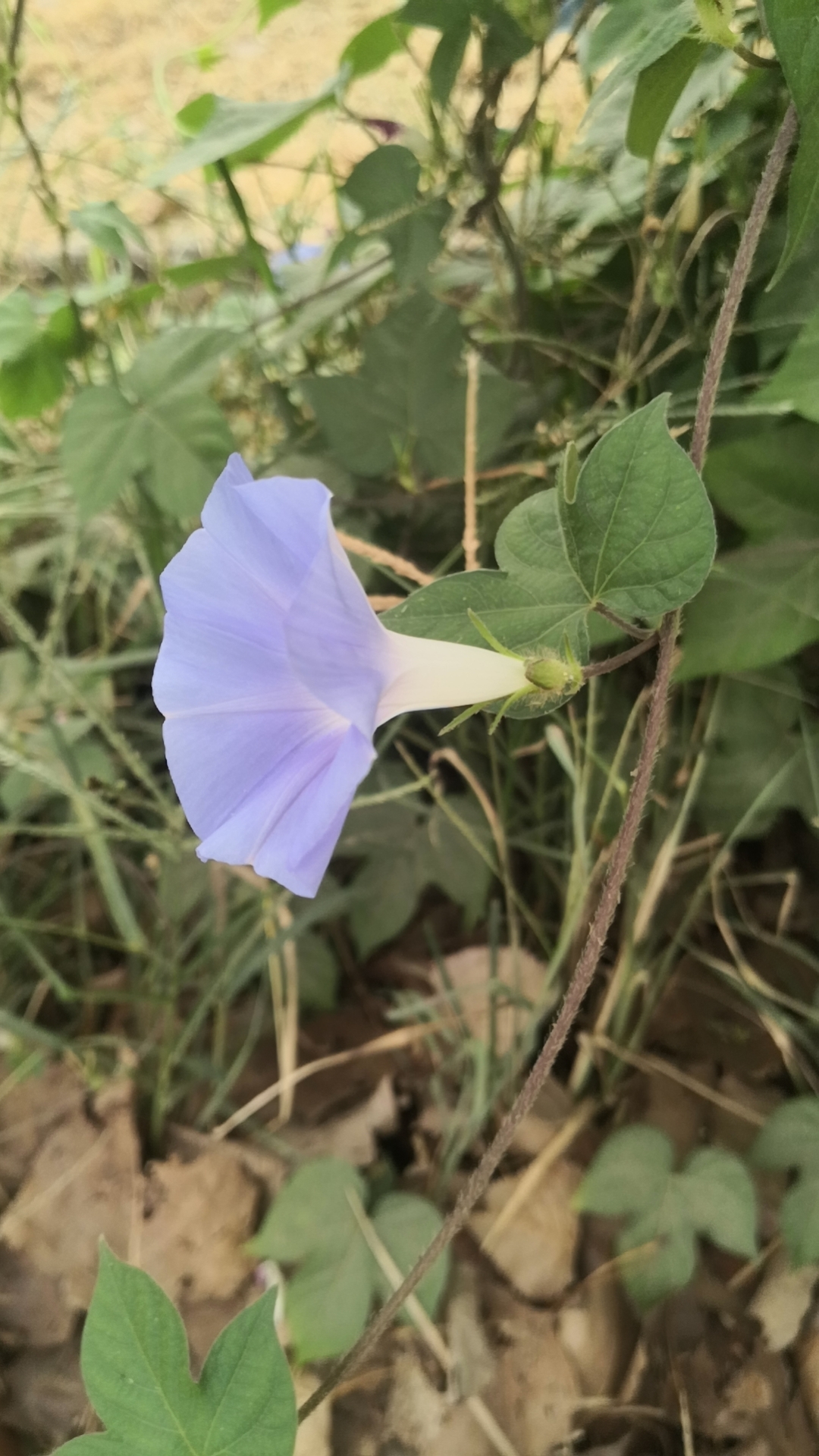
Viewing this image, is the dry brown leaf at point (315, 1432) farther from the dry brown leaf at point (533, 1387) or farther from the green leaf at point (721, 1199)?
the green leaf at point (721, 1199)

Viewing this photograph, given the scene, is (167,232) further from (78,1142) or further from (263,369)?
(78,1142)

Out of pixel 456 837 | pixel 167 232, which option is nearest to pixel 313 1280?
pixel 456 837

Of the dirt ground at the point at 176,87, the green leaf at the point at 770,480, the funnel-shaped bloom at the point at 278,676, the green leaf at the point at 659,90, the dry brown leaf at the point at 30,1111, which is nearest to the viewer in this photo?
the funnel-shaped bloom at the point at 278,676

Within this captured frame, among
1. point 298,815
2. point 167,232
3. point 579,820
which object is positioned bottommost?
point 579,820

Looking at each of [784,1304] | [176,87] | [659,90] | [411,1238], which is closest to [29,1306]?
[411,1238]

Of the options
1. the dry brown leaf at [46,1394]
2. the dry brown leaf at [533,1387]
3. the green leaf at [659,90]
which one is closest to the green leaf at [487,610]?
the green leaf at [659,90]
